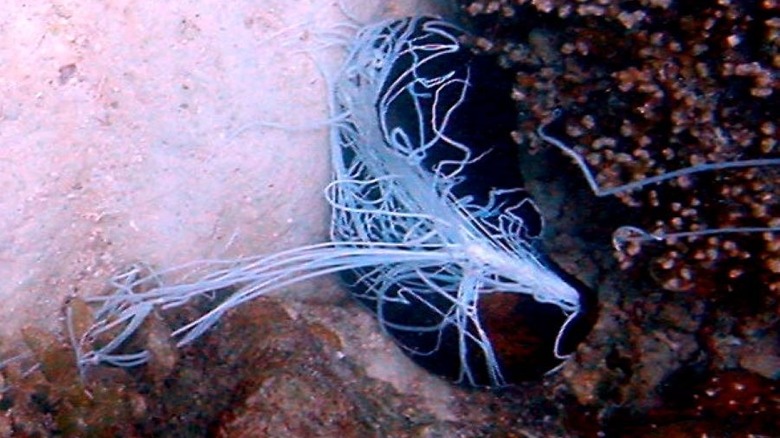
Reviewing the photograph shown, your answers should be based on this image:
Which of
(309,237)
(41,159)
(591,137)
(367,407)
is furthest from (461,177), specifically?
(41,159)

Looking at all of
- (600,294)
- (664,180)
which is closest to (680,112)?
(664,180)

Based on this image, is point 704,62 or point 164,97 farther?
point 164,97

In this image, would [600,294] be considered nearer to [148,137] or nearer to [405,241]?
[405,241]

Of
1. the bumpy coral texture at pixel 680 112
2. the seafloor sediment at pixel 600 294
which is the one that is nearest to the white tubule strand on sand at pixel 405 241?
the seafloor sediment at pixel 600 294

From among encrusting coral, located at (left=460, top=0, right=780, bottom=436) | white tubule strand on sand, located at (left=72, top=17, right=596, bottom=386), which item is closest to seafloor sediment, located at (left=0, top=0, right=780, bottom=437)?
encrusting coral, located at (left=460, top=0, right=780, bottom=436)

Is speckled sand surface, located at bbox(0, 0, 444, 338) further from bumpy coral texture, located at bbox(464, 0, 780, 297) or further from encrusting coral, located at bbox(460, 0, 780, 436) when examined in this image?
bumpy coral texture, located at bbox(464, 0, 780, 297)

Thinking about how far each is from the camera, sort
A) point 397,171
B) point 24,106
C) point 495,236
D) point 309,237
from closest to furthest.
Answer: point 24,106
point 495,236
point 397,171
point 309,237

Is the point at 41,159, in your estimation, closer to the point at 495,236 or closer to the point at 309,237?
the point at 309,237
